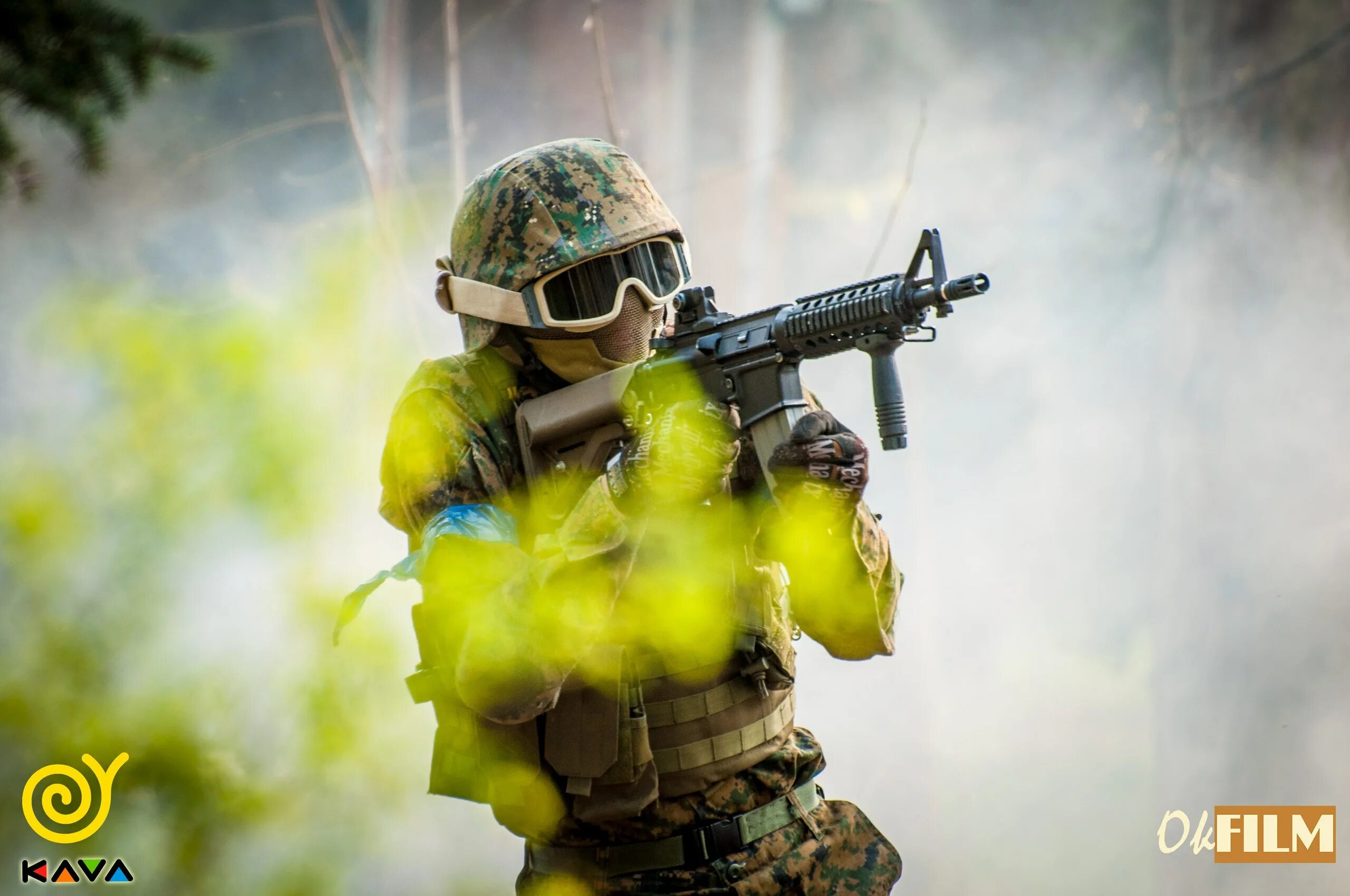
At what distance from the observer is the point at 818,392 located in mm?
3834

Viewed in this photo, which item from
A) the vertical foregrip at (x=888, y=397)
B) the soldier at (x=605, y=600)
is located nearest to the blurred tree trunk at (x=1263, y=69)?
the soldier at (x=605, y=600)

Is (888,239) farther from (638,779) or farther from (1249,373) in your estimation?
(638,779)

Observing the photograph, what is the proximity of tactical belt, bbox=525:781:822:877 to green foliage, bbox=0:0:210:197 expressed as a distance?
138 centimetres

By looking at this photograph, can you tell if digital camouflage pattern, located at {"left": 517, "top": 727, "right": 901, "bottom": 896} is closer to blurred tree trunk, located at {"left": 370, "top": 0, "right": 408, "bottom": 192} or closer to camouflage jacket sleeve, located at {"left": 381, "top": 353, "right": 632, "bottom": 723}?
camouflage jacket sleeve, located at {"left": 381, "top": 353, "right": 632, "bottom": 723}

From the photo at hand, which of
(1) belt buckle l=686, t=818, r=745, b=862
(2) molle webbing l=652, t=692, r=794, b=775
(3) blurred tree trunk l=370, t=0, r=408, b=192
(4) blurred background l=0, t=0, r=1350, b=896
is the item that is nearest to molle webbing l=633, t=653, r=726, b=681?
(2) molle webbing l=652, t=692, r=794, b=775

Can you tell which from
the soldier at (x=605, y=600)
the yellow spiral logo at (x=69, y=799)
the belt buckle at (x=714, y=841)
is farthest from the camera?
the yellow spiral logo at (x=69, y=799)

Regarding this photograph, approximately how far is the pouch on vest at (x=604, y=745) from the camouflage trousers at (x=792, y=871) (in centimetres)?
12

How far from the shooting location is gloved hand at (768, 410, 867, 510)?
177 centimetres

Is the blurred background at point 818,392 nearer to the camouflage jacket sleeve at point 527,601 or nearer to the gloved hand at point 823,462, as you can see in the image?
the camouflage jacket sleeve at point 527,601

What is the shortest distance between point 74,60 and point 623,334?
3.07 ft

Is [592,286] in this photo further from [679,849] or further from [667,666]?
[679,849]

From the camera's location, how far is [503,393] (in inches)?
84.4

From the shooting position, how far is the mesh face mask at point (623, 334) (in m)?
2.11

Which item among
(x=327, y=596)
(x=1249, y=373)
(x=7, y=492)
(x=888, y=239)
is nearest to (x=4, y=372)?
(x=7, y=492)
